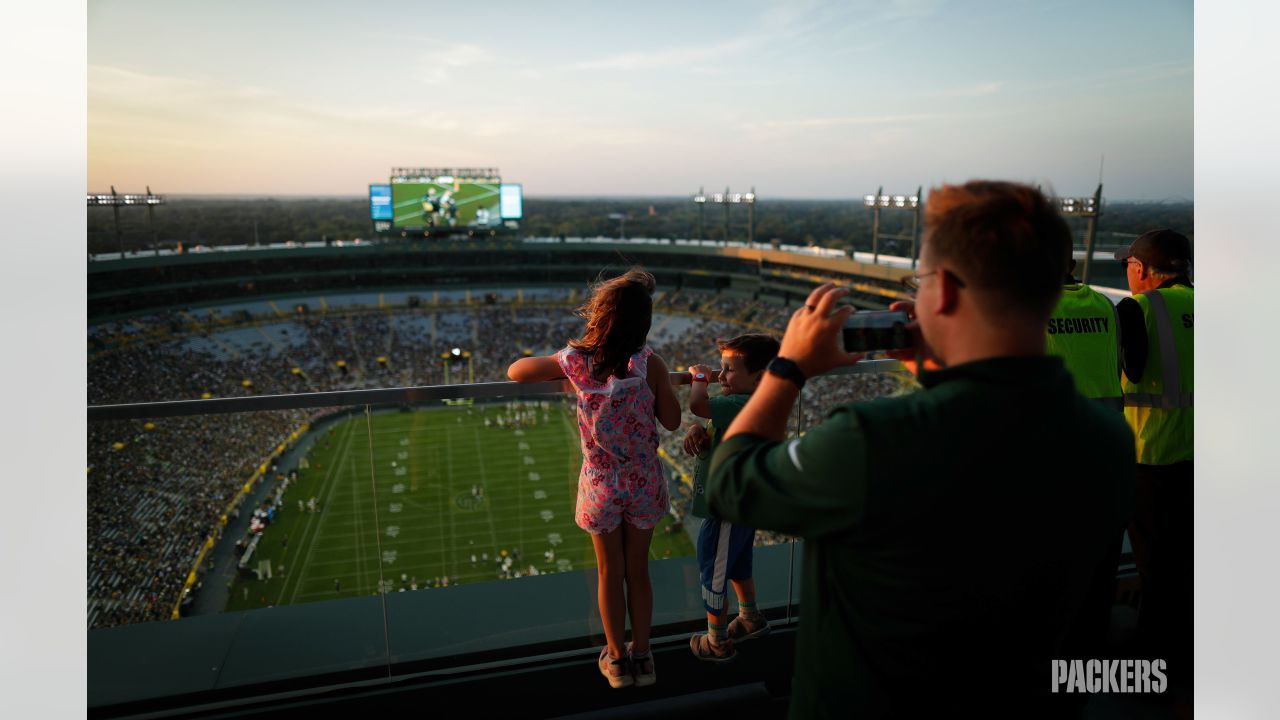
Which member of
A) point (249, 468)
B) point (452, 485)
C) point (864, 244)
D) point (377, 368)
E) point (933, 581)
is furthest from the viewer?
point (864, 244)

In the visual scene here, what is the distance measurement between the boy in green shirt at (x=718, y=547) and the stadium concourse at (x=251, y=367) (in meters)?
1.52

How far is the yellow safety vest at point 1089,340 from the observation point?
259cm

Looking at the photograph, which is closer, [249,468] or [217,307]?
[249,468]

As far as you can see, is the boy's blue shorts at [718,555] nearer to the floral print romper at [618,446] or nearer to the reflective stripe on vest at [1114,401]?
the floral print romper at [618,446]

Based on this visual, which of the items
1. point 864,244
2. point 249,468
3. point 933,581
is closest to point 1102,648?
point 933,581

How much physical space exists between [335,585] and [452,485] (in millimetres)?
6265

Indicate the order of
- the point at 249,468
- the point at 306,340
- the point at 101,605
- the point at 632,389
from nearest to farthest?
the point at 632,389 → the point at 101,605 → the point at 249,468 → the point at 306,340

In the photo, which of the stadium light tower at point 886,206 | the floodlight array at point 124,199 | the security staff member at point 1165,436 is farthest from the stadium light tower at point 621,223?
the security staff member at point 1165,436

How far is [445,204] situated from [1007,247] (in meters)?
44.9

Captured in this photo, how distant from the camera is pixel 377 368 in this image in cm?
3425

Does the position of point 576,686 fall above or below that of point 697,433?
below

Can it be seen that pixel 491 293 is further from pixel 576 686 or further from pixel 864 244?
pixel 576 686

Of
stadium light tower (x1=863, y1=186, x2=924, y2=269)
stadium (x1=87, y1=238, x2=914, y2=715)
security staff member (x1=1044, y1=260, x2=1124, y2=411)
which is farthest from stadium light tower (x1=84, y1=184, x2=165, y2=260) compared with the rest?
security staff member (x1=1044, y1=260, x2=1124, y2=411)

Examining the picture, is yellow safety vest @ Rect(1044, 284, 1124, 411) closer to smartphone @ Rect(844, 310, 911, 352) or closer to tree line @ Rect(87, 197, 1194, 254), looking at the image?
smartphone @ Rect(844, 310, 911, 352)
